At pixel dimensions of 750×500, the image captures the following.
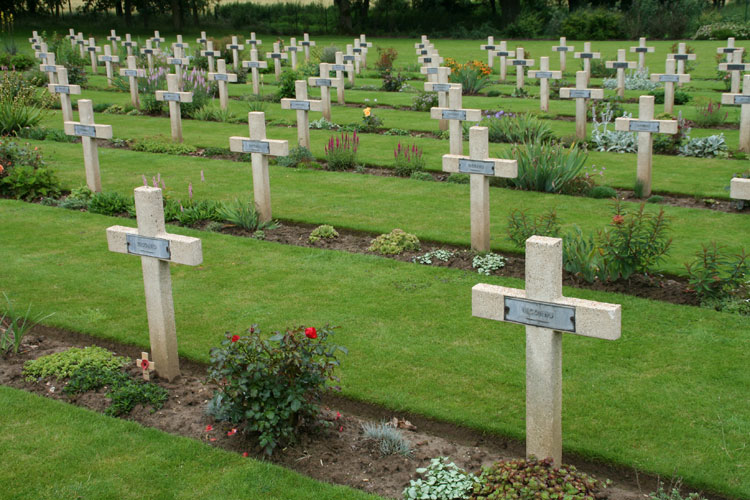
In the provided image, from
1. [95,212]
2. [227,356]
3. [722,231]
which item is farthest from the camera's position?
[95,212]

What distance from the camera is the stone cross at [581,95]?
14.5 metres

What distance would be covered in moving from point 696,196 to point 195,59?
67.7 ft

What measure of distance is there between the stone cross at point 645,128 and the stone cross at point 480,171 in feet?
11.0

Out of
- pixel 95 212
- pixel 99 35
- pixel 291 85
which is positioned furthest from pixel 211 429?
pixel 99 35

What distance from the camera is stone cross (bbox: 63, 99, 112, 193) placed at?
1149 centimetres

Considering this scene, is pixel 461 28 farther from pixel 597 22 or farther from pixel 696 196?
pixel 696 196

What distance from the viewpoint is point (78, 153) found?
15.1 m

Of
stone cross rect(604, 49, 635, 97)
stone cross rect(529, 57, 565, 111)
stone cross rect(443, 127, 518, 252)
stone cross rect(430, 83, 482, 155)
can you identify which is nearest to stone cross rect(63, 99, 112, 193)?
stone cross rect(430, 83, 482, 155)

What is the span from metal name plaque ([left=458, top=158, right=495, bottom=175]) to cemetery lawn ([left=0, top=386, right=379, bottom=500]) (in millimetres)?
4511

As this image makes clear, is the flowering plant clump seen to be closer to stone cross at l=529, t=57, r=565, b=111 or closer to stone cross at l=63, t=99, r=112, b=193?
stone cross at l=63, t=99, r=112, b=193

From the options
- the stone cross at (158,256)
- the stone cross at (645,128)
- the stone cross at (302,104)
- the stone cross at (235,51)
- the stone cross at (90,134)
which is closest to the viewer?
the stone cross at (158,256)

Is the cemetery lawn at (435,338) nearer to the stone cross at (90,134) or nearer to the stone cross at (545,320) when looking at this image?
the stone cross at (545,320)

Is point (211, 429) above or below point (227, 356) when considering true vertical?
below

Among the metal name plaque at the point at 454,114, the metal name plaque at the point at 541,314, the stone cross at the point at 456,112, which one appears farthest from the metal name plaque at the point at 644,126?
the metal name plaque at the point at 541,314
